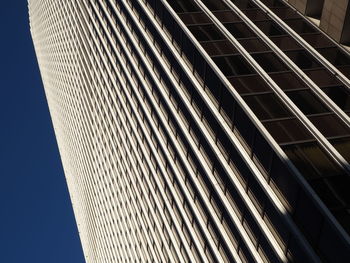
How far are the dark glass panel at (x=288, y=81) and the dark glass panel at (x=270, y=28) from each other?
5524 millimetres

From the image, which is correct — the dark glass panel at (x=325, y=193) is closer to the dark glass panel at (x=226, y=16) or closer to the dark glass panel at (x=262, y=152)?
the dark glass panel at (x=262, y=152)

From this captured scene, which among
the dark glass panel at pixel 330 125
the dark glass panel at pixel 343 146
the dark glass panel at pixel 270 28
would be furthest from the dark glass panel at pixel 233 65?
the dark glass panel at pixel 343 146

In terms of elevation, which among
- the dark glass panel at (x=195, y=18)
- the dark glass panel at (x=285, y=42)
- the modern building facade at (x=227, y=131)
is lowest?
the modern building facade at (x=227, y=131)

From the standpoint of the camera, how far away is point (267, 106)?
25.9 m

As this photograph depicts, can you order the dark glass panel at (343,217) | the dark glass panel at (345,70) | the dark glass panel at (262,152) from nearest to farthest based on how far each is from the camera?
the dark glass panel at (343,217)
the dark glass panel at (262,152)
the dark glass panel at (345,70)

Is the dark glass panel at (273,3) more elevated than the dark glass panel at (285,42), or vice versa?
the dark glass panel at (273,3)

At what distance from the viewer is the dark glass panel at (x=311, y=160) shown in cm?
2116

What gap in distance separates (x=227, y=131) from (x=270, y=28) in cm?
1020

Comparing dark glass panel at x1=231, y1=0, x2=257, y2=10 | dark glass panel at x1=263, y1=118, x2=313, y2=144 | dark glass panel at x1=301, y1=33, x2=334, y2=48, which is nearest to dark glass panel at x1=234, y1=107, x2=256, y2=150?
dark glass panel at x1=263, y1=118, x2=313, y2=144

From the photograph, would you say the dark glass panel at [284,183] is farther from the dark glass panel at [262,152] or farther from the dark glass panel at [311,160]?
the dark glass panel at [311,160]

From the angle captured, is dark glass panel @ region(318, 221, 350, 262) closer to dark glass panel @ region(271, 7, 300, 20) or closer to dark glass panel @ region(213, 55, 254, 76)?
dark glass panel @ region(213, 55, 254, 76)

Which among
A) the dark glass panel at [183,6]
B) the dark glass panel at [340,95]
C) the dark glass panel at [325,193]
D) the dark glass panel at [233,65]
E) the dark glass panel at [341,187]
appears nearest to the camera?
the dark glass panel at [325,193]

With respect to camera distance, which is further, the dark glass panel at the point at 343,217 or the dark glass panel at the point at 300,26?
the dark glass panel at the point at 300,26

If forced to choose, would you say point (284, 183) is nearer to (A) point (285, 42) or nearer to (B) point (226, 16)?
(A) point (285, 42)
